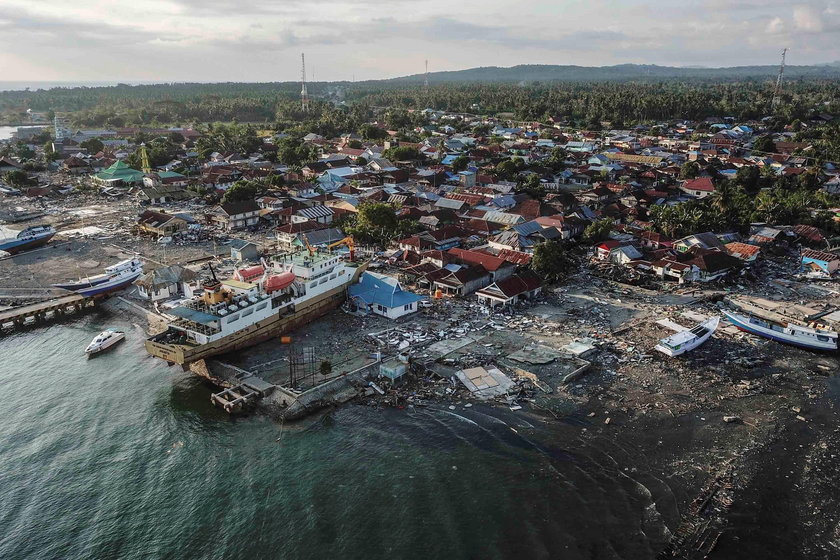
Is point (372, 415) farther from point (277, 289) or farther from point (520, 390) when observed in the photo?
point (277, 289)

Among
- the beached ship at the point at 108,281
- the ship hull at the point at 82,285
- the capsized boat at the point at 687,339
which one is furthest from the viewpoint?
the ship hull at the point at 82,285

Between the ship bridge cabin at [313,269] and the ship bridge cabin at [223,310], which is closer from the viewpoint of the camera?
the ship bridge cabin at [223,310]

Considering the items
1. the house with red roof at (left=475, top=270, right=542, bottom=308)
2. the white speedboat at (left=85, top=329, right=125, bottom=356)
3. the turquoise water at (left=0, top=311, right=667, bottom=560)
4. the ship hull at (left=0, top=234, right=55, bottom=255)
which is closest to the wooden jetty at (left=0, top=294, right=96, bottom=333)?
the white speedboat at (left=85, top=329, right=125, bottom=356)

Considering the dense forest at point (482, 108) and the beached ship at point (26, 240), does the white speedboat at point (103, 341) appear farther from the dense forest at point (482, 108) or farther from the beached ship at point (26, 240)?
the dense forest at point (482, 108)

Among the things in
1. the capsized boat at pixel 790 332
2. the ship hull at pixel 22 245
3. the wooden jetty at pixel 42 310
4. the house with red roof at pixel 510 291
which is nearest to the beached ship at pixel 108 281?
the wooden jetty at pixel 42 310

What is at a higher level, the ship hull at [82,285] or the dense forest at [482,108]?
the dense forest at [482,108]
